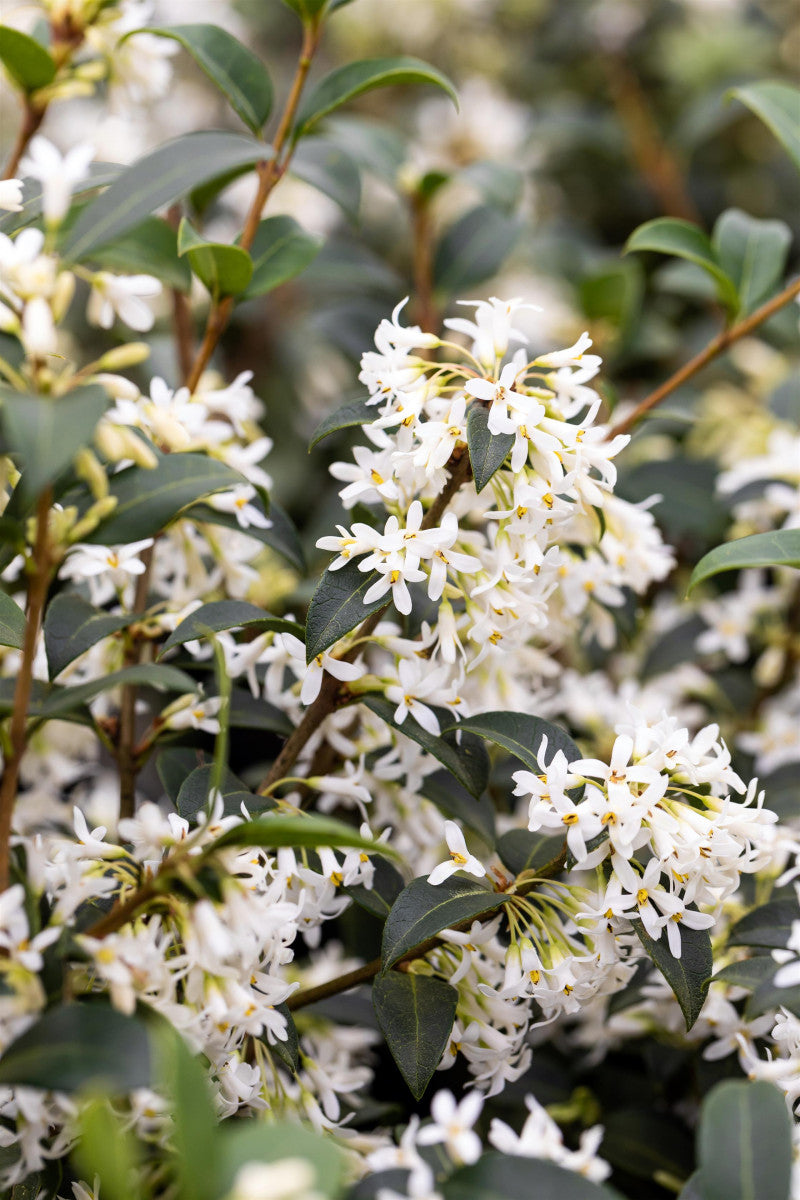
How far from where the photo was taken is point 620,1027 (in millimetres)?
1104

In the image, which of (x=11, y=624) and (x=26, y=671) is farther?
(x=11, y=624)

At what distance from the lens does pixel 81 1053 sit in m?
0.67

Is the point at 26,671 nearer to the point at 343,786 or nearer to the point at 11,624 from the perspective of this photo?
the point at 11,624

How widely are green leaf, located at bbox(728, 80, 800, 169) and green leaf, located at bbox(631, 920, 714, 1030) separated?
875 millimetres

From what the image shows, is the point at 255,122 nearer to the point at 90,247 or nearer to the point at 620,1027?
the point at 90,247

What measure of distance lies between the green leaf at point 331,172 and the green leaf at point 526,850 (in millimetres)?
801

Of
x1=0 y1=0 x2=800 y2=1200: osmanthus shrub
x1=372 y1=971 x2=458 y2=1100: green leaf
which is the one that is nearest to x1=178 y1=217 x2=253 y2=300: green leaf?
x1=0 y1=0 x2=800 y2=1200: osmanthus shrub

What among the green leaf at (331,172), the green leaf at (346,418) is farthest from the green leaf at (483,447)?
the green leaf at (331,172)

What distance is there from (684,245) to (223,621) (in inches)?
29.5

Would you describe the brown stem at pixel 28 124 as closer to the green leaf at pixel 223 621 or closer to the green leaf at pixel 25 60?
the green leaf at pixel 25 60

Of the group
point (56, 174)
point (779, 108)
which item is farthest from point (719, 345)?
point (56, 174)

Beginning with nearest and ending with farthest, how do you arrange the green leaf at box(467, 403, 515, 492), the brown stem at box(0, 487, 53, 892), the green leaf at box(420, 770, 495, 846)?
the brown stem at box(0, 487, 53, 892) → the green leaf at box(467, 403, 515, 492) → the green leaf at box(420, 770, 495, 846)

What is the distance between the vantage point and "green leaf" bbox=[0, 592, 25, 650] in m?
0.86

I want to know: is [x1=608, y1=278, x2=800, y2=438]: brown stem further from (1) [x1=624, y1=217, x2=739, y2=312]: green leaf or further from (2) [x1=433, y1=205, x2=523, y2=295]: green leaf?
(2) [x1=433, y1=205, x2=523, y2=295]: green leaf
